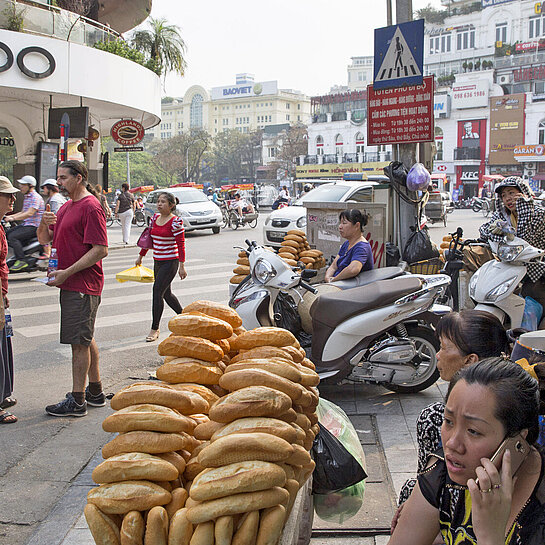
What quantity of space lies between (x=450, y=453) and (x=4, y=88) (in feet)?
58.7

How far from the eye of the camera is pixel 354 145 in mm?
85062

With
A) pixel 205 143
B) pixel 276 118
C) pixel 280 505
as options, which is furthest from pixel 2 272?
pixel 276 118

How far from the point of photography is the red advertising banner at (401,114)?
8.38 meters

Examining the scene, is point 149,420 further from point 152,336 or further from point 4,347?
point 152,336

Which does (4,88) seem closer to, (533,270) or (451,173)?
(533,270)

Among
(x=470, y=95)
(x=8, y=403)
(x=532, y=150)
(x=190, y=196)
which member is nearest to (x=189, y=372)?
(x=8, y=403)

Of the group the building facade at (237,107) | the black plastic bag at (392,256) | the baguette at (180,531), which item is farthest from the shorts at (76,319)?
the building facade at (237,107)

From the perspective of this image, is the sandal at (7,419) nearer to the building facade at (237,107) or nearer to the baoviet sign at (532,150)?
the baoviet sign at (532,150)

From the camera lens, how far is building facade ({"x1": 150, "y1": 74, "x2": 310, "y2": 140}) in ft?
503

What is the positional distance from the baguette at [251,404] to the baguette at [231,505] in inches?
14.6

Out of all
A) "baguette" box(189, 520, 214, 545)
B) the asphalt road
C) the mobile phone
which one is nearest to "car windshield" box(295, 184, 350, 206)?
the asphalt road

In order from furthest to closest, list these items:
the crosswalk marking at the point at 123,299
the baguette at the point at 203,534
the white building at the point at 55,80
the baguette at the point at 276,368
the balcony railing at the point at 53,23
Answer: the balcony railing at the point at 53,23
the white building at the point at 55,80
the crosswalk marking at the point at 123,299
the baguette at the point at 276,368
the baguette at the point at 203,534

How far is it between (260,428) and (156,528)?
19.2 inches

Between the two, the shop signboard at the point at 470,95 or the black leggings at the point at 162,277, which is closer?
the black leggings at the point at 162,277
